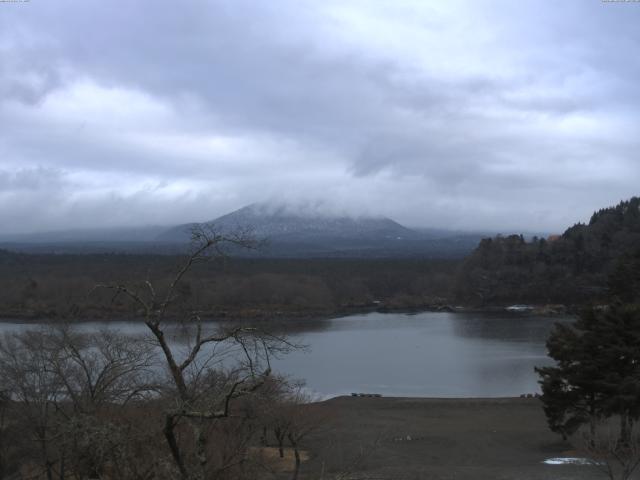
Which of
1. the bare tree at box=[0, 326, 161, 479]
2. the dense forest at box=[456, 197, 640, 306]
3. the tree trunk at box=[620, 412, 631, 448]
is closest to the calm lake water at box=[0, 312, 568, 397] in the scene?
the tree trunk at box=[620, 412, 631, 448]

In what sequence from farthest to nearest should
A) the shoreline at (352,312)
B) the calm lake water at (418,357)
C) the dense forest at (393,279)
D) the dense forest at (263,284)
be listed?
the dense forest at (393,279) < the dense forest at (263,284) < the shoreline at (352,312) < the calm lake water at (418,357)

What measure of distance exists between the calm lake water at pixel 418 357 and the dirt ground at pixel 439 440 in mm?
2921

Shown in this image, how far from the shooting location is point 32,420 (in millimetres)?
Answer: 10367

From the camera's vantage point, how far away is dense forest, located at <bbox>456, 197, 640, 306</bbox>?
2712 inches

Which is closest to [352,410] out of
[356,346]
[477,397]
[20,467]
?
[477,397]

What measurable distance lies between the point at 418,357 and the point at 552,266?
3992 cm

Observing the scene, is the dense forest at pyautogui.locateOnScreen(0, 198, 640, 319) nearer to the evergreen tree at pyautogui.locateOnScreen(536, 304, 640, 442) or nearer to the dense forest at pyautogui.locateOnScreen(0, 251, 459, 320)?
the dense forest at pyautogui.locateOnScreen(0, 251, 459, 320)

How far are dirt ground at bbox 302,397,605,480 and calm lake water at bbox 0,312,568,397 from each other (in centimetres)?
292

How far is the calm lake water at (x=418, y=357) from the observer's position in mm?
28719

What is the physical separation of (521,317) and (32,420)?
54.8m

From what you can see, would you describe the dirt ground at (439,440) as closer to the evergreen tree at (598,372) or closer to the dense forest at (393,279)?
the evergreen tree at (598,372)

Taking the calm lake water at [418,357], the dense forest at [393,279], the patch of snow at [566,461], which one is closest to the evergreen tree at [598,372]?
the patch of snow at [566,461]

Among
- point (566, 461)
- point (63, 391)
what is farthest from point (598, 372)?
point (63, 391)

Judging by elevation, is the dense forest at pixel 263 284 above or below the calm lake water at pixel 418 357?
above
